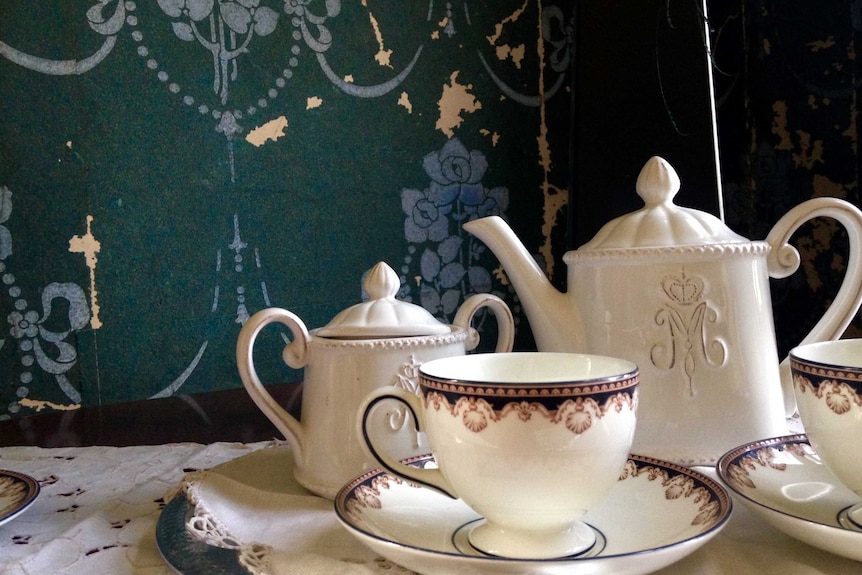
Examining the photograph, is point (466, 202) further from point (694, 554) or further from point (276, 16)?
point (694, 554)

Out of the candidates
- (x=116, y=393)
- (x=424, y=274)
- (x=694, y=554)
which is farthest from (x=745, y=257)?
(x=116, y=393)

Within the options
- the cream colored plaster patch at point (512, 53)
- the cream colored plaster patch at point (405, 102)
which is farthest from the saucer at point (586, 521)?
the cream colored plaster patch at point (512, 53)

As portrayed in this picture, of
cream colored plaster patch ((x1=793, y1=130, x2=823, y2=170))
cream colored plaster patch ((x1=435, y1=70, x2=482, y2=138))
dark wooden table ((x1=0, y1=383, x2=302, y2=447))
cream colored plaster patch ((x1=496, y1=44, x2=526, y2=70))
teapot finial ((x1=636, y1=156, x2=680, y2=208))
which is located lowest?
dark wooden table ((x1=0, y1=383, x2=302, y2=447))

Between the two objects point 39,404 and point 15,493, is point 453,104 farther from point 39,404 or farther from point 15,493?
point 15,493

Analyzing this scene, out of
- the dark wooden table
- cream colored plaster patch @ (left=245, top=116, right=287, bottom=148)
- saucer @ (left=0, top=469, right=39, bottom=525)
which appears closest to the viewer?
saucer @ (left=0, top=469, right=39, bottom=525)

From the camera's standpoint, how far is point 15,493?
A: 49 centimetres

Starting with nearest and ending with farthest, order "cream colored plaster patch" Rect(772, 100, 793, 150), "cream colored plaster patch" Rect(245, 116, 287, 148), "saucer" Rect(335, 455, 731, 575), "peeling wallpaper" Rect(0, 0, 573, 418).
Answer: "saucer" Rect(335, 455, 731, 575) < "peeling wallpaper" Rect(0, 0, 573, 418) < "cream colored plaster patch" Rect(245, 116, 287, 148) < "cream colored plaster patch" Rect(772, 100, 793, 150)

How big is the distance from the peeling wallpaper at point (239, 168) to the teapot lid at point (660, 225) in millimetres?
687

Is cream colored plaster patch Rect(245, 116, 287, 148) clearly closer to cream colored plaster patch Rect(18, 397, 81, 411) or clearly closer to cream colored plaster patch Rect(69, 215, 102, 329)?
cream colored plaster patch Rect(69, 215, 102, 329)

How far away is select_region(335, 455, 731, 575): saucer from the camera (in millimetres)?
328

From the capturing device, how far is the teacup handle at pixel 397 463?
1.36 feet

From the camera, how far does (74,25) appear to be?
1.02m

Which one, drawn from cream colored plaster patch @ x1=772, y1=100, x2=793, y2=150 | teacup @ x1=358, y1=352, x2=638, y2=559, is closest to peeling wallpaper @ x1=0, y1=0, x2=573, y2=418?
cream colored plaster patch @ x1=772, y1=100, x2=793, y2=150

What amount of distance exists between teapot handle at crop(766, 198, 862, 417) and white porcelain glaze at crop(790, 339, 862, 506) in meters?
0.18
